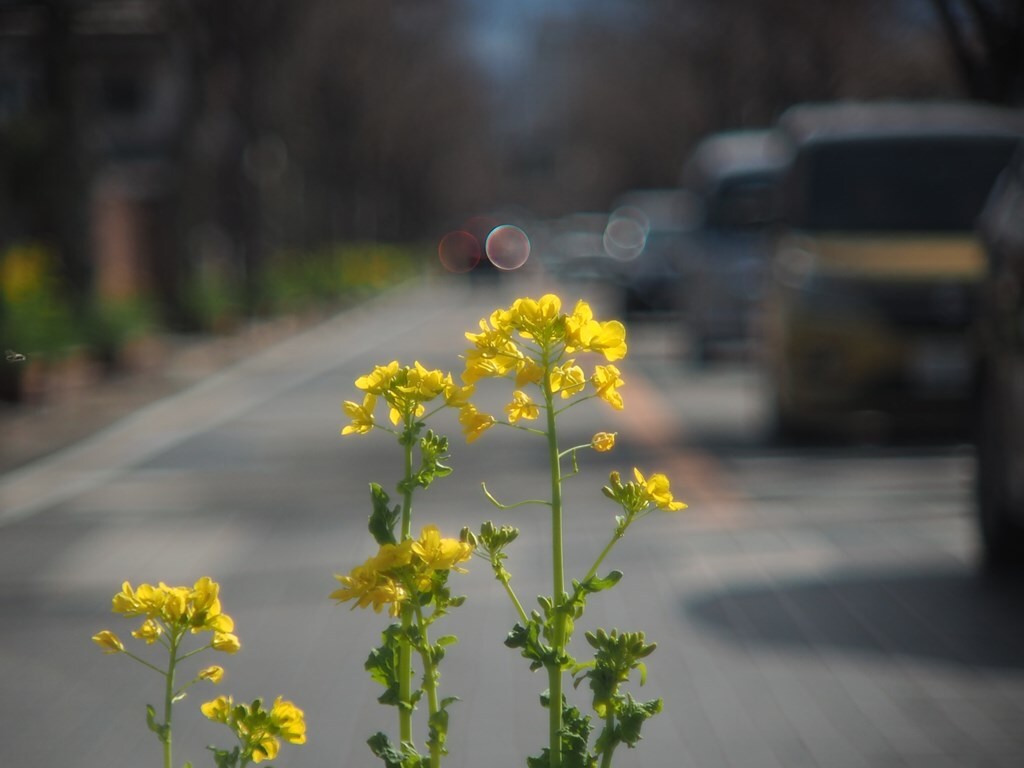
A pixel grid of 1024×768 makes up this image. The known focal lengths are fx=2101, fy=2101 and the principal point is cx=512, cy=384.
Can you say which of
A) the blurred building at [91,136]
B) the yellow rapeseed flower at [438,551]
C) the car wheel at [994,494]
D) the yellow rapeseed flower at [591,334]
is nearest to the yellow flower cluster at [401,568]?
the yellow rapeseed flower at [438,551]

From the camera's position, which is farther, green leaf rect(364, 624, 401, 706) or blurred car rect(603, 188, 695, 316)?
blurred car rect(603, 188, 695, 316)

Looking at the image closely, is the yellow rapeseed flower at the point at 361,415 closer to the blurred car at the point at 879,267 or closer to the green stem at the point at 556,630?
the green stem at the point at 556,630

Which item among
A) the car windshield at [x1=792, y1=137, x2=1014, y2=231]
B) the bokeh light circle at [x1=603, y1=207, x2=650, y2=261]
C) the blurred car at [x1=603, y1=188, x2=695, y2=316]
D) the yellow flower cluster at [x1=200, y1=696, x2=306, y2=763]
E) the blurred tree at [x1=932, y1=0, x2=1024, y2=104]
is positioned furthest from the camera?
the bokeh light circle at [x1=603, y1=207, x2=650, y2=261]

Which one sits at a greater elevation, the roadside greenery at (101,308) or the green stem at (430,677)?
the roadside greenery at (101,308)

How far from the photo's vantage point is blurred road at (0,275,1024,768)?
6305mm

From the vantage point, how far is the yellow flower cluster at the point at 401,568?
3410 mm

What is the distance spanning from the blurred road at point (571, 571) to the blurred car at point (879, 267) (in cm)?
46

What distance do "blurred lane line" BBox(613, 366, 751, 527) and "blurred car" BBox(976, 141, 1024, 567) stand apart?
5.25ft

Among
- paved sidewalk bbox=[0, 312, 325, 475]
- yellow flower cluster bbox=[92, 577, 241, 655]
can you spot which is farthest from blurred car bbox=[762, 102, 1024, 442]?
yellow flower cluster bbox=[92, 577, 241, 655]

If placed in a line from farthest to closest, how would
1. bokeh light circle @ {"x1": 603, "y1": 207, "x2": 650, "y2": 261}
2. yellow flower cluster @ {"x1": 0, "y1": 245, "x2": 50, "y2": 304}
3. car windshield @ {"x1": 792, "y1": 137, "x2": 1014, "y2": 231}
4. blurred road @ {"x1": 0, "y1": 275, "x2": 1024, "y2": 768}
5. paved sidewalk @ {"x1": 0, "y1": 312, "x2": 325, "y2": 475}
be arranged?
bokeh light circle @ {"x1": 603, "y1": 207, "x2": 650, "y2": 261}, yellow flower cluster @ {"x1": 0, "y1": 245, "x2": 50, "y2": 304}, paved sidewalk @ {"x1": 0, "y1": 312, "x2": 325, "y2": 475}, car windshield @ {"x1": 792, "y1": 137, "x2": 1014, "y2": 231}, blurred road @ {"x1": 0, "y1": 275, "x2": 1024, "y2": 768}

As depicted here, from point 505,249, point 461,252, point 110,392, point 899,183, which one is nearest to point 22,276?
point 110,392

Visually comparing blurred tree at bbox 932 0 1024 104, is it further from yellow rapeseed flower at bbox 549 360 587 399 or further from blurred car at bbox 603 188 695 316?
yellow rapeseed flower at bbox 549 360 587 399

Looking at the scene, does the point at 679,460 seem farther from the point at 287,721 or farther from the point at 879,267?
the point at 287,721

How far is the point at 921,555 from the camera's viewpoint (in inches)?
384
